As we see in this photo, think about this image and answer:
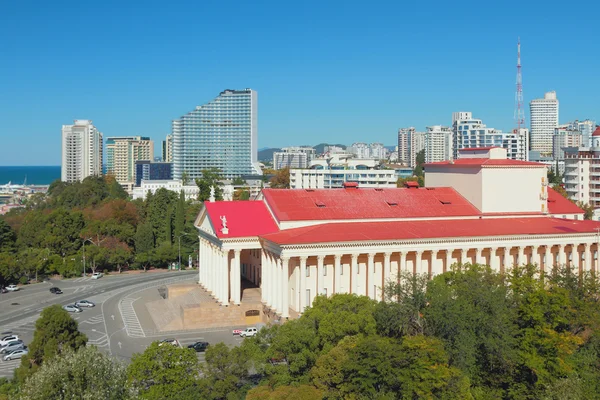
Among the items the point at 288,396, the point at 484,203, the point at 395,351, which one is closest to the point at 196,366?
the point at 288,396

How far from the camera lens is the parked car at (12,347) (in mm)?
54000

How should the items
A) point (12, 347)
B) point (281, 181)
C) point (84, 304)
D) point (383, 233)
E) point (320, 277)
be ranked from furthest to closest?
point (281, 181) < point (84, 304) < point (383, 233) < point (320, 277) < point (12, 347)

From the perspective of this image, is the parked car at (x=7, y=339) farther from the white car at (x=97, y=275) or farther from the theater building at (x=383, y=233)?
the white car at (x=97, y=275)

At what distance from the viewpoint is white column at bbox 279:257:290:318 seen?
57.0 m

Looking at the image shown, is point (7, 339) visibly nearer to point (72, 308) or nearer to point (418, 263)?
point (72, 308)

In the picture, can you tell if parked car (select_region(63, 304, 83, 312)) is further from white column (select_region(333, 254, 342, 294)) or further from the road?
white column (select_region(333, 254, 342, 294))

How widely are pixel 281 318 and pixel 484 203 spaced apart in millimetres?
25181

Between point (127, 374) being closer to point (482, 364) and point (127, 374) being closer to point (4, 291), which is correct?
point (482, 364)

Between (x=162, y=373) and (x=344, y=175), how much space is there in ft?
399

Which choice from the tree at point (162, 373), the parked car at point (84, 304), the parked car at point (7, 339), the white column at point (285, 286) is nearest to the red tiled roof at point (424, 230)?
the white column at point (285, 286)

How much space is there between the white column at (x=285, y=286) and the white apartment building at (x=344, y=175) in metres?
92.0

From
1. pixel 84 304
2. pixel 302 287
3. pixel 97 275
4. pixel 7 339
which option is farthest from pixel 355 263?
pixel 97 275

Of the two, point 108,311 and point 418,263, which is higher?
point 418,263

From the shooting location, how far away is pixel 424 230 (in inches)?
2436
